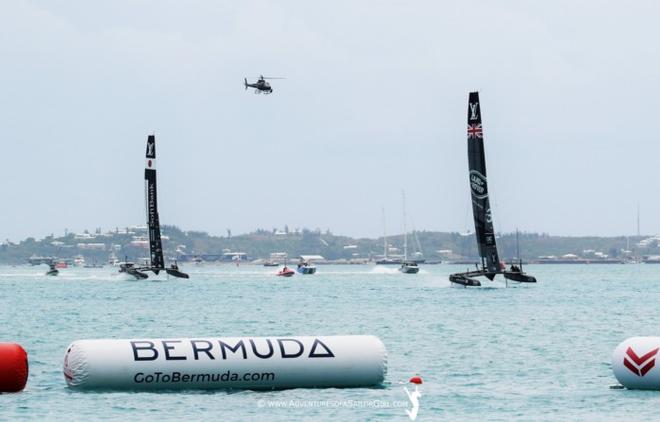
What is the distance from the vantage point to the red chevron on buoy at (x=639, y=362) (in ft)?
97.4

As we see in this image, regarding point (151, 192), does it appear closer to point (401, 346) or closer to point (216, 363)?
point (401, 346)

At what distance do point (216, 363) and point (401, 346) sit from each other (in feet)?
68.2

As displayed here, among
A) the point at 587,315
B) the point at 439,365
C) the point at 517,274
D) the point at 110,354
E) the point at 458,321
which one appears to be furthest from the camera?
the point at 517,274

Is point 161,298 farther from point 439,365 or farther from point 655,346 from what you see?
point 655,346

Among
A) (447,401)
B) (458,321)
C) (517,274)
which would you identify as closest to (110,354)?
(447,401)

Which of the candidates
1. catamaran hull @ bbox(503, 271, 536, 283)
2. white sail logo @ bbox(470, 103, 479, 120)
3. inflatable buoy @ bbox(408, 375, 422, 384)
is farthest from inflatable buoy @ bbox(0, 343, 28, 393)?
catamaran hull @ bbox(503, 271, 536, 283)

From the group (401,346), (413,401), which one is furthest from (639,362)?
(401,346)

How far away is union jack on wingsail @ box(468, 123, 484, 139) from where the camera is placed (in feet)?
346

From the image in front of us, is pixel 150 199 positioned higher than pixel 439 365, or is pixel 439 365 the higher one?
pixel 150 199

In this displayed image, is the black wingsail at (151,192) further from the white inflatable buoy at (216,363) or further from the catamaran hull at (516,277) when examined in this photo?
the white inflatable buoy at (216,363)

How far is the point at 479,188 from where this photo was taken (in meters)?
106

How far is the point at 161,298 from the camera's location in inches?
4119

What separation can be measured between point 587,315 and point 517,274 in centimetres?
3728

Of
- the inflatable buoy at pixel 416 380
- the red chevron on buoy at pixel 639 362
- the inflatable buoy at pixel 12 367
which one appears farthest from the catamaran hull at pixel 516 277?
the inflatable buoy at pixel 12 367
